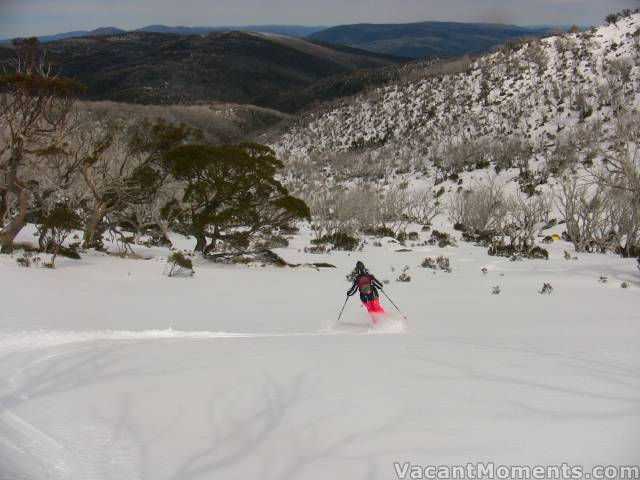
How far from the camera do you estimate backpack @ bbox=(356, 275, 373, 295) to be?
7996mm

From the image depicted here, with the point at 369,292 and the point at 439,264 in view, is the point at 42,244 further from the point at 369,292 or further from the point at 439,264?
the point at 439,264

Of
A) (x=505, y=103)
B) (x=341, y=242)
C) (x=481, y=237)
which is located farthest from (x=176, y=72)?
(x=481, y=237)

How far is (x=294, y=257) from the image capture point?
20.1m

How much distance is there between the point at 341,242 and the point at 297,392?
2074cm

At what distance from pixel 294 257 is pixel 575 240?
12198 millimetres

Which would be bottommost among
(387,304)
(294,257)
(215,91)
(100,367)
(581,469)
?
(294,257)

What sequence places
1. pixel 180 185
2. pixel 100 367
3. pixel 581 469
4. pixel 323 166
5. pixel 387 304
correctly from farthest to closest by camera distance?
pixel 323 166, pixel 180 185, pixel 387 304, pixel 100 367, pixel 581 469

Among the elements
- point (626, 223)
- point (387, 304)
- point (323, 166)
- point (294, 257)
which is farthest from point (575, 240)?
point (323, 166)

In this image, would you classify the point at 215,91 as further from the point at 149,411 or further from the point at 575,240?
the point at 149,411

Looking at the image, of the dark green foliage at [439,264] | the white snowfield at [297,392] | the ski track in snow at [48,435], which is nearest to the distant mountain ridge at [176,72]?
the dark green foliage at [439,264]

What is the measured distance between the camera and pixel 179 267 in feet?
43.5

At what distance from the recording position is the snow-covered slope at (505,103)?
45125 millimetres

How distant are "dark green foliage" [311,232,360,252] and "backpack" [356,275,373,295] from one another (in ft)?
51.6

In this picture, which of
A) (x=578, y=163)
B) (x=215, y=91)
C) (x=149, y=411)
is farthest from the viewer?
(x=215, y=91)
